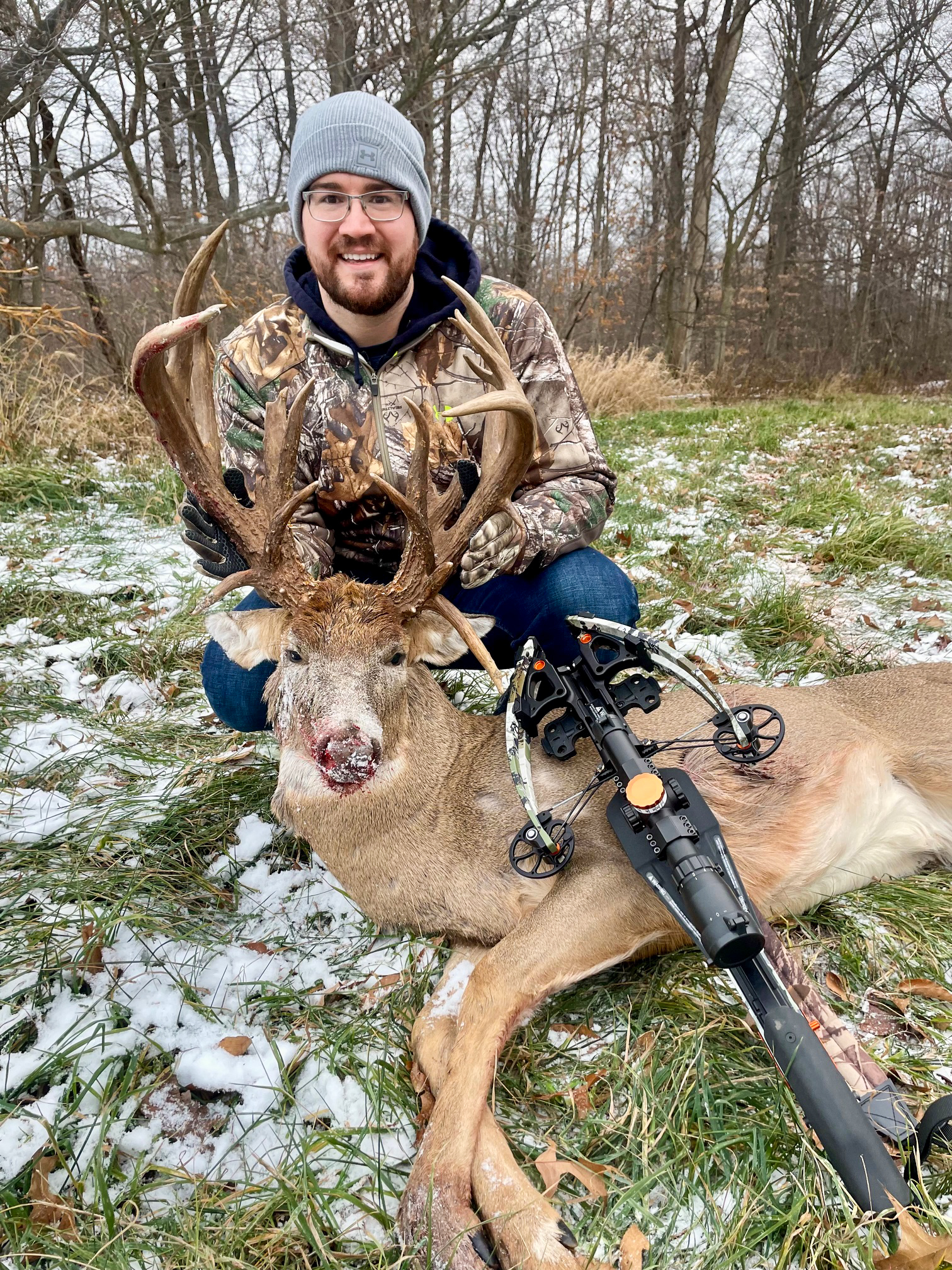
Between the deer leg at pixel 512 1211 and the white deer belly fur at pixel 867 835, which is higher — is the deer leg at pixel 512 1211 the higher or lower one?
the lower one

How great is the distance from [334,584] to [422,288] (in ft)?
5.08

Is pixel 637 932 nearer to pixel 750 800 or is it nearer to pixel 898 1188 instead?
pixel 750 800

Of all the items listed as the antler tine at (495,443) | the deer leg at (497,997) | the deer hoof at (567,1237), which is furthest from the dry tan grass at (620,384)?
the deer hoof at (567,1237)

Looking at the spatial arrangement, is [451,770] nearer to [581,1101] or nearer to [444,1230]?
[581,1101]

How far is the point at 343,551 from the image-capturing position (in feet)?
11.7

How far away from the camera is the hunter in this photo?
124 inches

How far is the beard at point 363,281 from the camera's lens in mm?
3143

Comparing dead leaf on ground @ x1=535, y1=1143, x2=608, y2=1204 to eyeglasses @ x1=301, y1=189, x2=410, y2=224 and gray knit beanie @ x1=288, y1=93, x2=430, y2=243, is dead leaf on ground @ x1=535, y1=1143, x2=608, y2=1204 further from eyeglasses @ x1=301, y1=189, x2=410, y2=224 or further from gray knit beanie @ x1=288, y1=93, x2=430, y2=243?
gray knit beanie @ x1=288, y1=93, x2=430, y2=243

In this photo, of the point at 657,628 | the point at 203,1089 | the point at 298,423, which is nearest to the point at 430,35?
the point at 657,628

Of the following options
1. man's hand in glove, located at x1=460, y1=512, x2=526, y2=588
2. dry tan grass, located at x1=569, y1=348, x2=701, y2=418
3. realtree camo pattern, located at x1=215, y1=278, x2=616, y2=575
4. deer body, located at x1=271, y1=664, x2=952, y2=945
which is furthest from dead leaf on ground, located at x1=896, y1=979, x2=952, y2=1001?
dry tan grass, located at x1=569, y1=348, x2=701, y2=418

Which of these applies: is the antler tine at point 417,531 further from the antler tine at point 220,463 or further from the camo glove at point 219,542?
the camo glove at point 219,542

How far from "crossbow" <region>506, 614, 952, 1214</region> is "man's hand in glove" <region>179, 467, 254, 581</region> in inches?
41.2

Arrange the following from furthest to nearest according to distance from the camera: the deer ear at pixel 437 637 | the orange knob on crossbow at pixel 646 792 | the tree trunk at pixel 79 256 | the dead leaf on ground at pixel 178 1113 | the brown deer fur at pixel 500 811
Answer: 1. the tree trunk at pixel 79 256
2. the deer ear at pixel 437 637
3. the brown deer fur at pixel 500 811
4. the orange knob on crossbow at pixel 646 792
5. the dead leaf on ground at pixel 178 1113

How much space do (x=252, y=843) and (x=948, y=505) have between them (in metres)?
5.80
